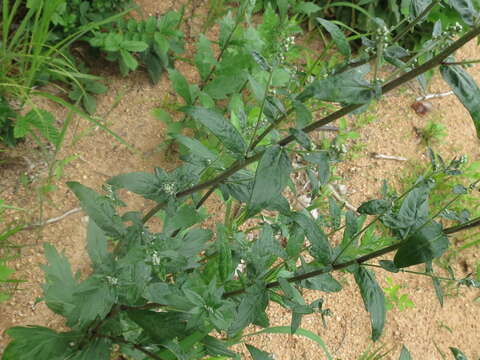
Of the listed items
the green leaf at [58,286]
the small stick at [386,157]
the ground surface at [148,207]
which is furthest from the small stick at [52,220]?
the small stick at [386,157]

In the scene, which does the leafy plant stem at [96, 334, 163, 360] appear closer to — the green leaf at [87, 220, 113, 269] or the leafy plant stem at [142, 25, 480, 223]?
the green leaf at [87, 220, 113, 269]

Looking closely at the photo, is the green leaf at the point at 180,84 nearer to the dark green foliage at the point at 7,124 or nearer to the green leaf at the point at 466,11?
the dark green foliage at the point at 7,124

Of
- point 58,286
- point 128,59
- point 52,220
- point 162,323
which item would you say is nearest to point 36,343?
point 58,286

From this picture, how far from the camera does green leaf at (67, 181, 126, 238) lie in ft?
4.61

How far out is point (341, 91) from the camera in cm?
104

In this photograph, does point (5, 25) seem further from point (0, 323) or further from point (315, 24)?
point (315, 24)

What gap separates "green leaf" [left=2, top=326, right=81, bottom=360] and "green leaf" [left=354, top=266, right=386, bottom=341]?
855 millimetres

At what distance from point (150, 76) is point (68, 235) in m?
0.94

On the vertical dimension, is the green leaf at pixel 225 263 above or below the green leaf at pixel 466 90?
below

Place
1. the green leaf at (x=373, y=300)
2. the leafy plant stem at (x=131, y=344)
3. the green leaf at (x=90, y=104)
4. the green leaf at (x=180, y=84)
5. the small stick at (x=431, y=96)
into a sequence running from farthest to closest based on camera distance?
the small stick at (x=431, y=96), the green leaf at (x=90, y=104), the green leaf at (x=180, y=84), the leafy plant stem at (x=131, y=344), the green leaf at (x=373, y=300)

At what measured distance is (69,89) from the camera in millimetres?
2561

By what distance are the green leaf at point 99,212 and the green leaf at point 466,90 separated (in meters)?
0.88

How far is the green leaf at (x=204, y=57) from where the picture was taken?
7.88 feet

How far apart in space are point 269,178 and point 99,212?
544 millimetres
